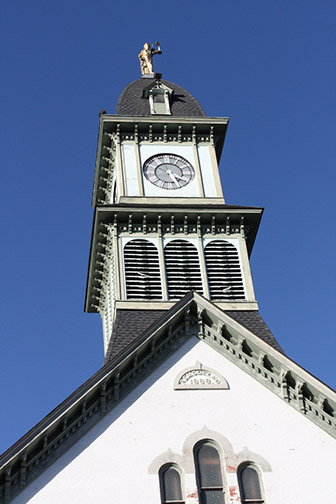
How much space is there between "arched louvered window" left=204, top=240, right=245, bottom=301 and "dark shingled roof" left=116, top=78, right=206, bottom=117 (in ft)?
23.6

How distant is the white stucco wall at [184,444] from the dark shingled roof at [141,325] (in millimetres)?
2544

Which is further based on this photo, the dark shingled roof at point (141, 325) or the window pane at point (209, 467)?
the dark shingled roof at point (141, 325)

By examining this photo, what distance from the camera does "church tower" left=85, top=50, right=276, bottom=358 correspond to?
27156 millimetres

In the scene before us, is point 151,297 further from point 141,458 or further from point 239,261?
point 141,458

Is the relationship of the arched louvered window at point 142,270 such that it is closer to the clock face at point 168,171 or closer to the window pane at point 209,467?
the clock face at point 168,171

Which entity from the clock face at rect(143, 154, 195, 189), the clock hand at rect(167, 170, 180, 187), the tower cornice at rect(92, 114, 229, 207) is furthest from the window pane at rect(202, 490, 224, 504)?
the tower cornice at rect(92, 114, 229, 207)

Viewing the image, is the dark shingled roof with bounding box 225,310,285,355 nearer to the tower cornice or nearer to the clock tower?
the clock tower

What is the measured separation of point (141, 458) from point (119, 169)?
13.2m

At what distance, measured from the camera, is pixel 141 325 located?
2553 cm

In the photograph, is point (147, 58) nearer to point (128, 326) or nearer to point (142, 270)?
point (142, 270)

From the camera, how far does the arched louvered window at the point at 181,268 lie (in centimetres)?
2723

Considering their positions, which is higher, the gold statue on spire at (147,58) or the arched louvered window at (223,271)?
the gold statue on spire at (147,58)

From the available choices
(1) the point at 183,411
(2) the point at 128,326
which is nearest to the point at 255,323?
(2) the point at 128,326

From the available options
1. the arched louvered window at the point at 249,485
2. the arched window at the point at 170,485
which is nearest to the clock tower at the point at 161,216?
the arched window at the point at 170,485
